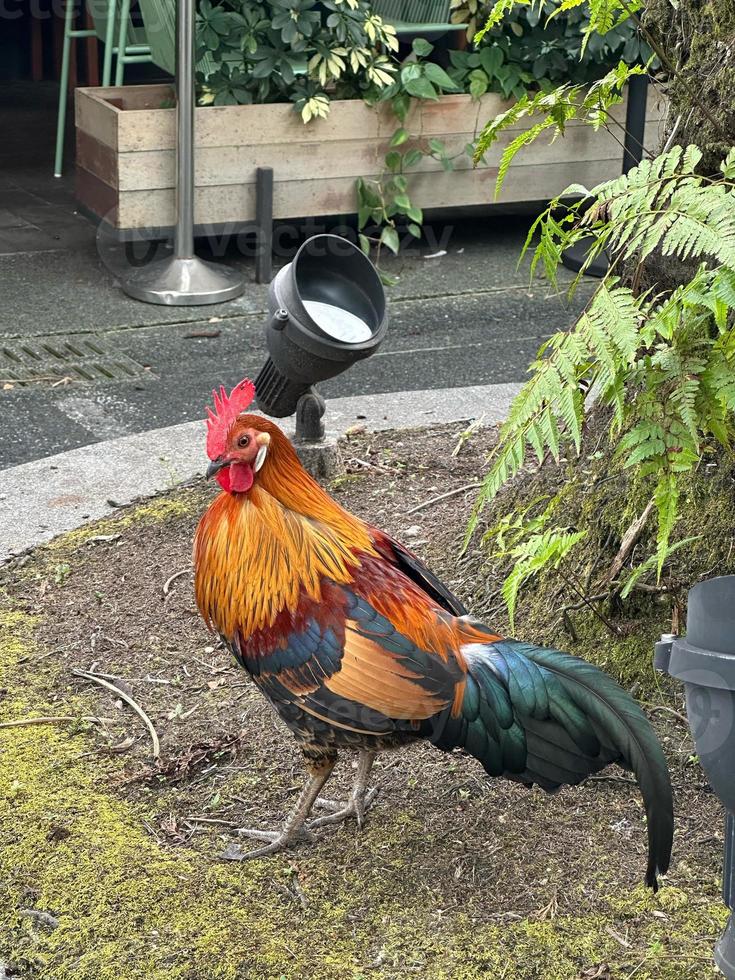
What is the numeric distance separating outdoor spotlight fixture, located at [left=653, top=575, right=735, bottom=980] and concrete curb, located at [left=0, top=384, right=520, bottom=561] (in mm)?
2958

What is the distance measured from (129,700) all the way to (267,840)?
727mm

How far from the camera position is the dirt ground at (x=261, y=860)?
9.21 ft

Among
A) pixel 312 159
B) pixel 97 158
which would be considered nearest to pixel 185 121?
pixel 97 158

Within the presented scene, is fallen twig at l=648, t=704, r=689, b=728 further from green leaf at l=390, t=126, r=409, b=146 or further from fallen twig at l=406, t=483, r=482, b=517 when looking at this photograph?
green leaf at l=390, t=126, r=409, b=146

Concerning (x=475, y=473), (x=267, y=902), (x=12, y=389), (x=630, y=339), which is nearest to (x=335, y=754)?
(x=267, y=902)

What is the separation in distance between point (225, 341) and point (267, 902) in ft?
15.4

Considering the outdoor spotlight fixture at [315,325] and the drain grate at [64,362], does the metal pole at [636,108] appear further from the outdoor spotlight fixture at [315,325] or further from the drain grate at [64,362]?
the outdoor spotlight fixture at [315,325]

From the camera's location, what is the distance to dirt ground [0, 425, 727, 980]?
111 inches

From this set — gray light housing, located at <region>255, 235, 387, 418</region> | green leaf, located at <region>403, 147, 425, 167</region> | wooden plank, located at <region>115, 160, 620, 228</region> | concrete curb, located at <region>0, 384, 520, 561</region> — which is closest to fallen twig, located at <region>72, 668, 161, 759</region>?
concrete curb, located at <region>0, 384, 520, 561</region>

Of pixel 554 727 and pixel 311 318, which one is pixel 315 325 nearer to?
pixel 311 318

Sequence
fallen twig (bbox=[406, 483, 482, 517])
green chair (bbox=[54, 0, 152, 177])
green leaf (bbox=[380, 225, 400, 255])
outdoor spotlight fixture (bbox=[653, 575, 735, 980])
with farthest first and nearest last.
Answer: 1. green chair (bbox=[54, 0, 152, 177])
2. green leaf (bbox=[380, 225, 400, 255])
3. fallen twig (bbox=[406, 483, 482, 517])
4. outdoor spotlight fixture (bbox=[653, 575, 735, 980])

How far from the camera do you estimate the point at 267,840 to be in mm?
3197

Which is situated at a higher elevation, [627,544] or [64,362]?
[627,544]

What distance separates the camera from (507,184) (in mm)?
8594
